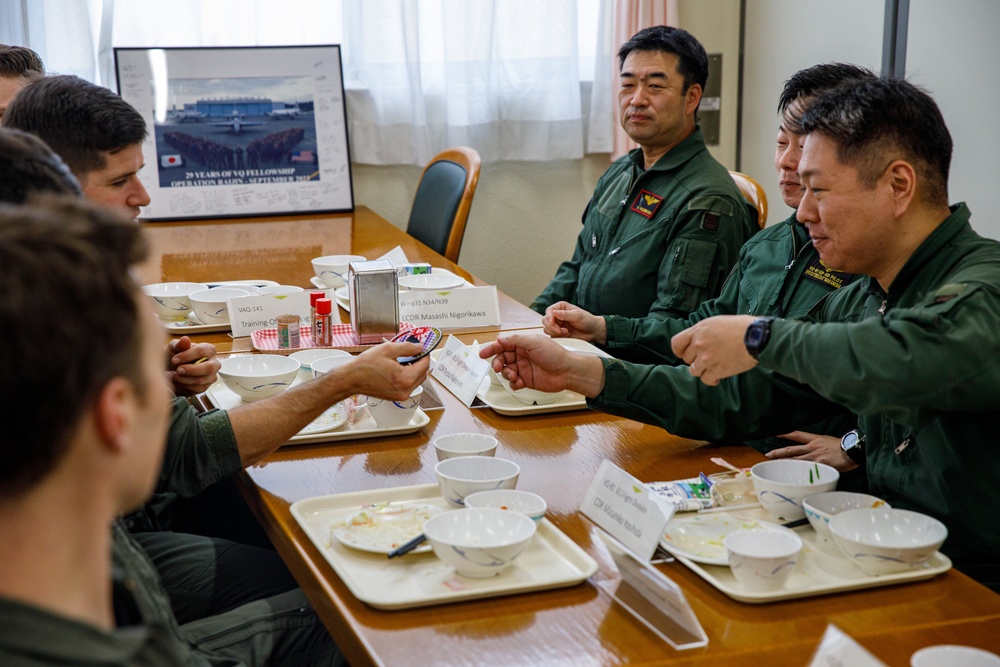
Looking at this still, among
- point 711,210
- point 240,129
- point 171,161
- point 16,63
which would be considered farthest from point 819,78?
point 171,161

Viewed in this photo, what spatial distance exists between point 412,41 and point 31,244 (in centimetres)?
366

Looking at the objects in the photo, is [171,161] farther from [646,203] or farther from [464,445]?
[464,445]

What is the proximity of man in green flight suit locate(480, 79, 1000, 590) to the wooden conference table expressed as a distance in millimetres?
101

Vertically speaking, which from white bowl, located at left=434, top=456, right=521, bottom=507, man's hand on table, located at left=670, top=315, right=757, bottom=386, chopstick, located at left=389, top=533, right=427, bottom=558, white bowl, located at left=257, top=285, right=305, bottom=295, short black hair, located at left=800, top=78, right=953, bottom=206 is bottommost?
chopstick, located at left=389, top=533, right=427, bottom=558

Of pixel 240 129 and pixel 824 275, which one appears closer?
pixel 824 275

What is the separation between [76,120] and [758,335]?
Answer: 1.35 m

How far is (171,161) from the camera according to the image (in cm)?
395

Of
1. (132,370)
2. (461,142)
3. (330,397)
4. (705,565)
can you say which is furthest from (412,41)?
(132,370)

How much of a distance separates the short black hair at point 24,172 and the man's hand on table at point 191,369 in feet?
2.97

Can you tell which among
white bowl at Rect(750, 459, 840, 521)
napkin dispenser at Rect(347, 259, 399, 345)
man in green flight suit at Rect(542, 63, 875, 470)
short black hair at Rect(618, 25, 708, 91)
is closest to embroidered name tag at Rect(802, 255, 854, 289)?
man in green flight suit at Rect(542, 63, 875, 470)

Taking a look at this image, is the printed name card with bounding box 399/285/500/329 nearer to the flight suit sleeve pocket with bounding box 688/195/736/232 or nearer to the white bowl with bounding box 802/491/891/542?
the flight suit sleeve pocket with bounding box 688/195/736/232

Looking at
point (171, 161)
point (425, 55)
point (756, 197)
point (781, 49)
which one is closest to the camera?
point (756, 197)

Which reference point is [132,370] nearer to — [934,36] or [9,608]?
[9,608]

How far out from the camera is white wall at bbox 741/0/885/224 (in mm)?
3904
